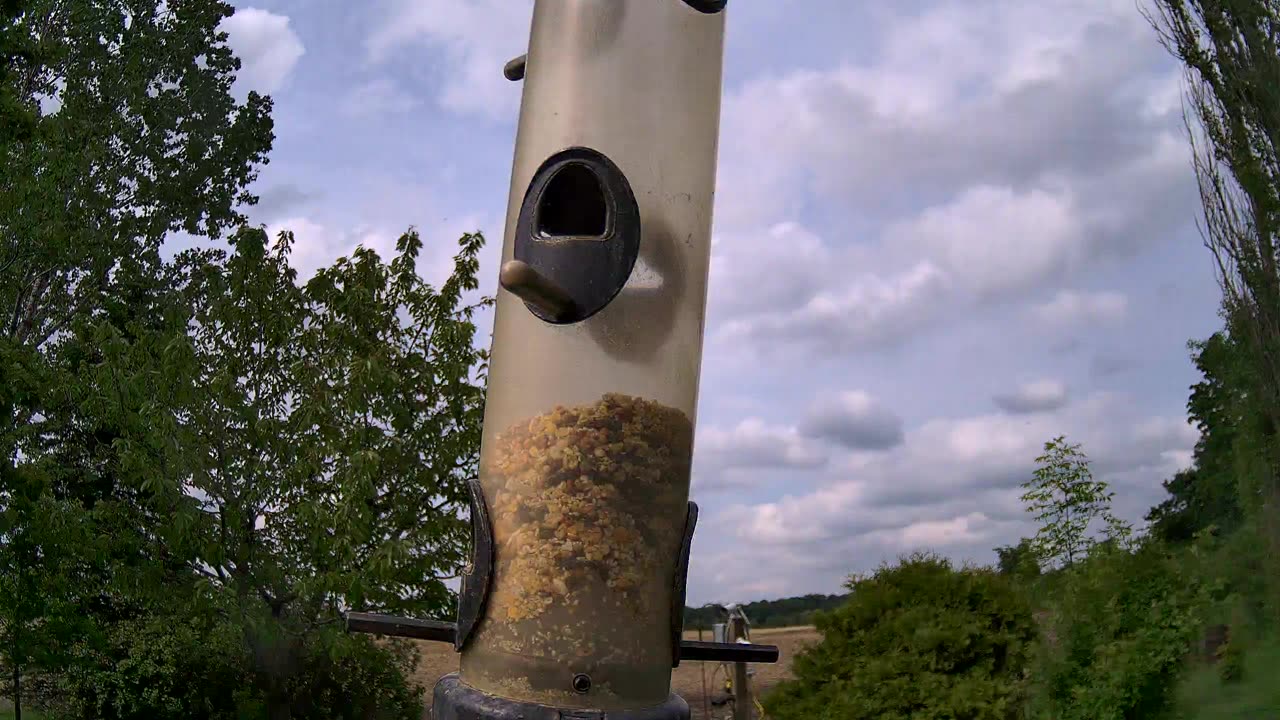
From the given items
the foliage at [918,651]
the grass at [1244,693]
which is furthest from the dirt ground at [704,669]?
the grass at [1244,693]

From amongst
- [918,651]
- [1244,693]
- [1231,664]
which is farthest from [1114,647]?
[1244,693]

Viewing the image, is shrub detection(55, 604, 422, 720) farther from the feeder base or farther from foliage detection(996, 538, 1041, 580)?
the feeder base

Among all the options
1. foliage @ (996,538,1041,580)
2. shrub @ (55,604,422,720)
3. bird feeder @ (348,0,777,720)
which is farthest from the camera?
shrub @ (55,604,422,720)

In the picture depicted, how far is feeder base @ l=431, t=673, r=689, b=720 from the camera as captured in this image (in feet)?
9.06

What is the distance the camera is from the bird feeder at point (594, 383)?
2.90m

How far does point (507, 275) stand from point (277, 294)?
10264 millimetres

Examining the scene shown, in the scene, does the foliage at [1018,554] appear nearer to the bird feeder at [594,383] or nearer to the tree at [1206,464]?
the tree at [1206,464]

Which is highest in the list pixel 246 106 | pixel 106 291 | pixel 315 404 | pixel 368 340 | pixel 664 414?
pixel 246 106

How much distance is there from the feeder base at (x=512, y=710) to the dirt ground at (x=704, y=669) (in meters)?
3.55

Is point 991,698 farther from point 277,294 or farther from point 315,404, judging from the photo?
point 277,294

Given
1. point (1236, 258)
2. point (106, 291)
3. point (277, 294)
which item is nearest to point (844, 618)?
point (277, 294)

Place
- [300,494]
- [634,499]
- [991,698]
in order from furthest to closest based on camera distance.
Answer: [300,494], [991,698], [634,499]

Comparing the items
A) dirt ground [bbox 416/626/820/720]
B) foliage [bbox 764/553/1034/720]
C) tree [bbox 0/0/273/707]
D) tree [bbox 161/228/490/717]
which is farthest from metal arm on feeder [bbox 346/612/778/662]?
tree [bbox 0/0/273/707]

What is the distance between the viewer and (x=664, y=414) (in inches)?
122
